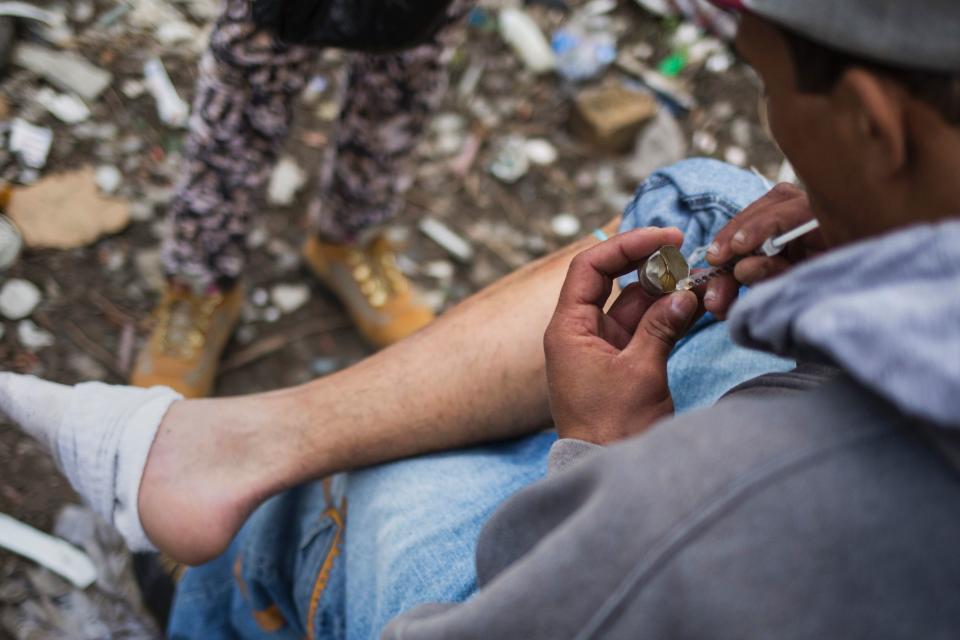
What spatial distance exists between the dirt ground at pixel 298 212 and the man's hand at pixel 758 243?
133cm

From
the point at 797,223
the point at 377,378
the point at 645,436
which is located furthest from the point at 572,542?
the point at 377,378

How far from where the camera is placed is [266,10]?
1.28 meters

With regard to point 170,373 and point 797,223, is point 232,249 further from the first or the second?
point 797,223

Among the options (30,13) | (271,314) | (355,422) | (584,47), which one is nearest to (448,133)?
(584,47)

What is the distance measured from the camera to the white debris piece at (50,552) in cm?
155

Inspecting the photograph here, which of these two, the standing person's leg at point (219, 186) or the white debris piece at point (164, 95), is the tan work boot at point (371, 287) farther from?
the white debris piece at point (164, 95)

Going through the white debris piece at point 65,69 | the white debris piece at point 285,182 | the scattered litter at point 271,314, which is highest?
the white debris piece at point 65,69

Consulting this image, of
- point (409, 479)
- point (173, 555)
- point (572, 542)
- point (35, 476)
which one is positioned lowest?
point (35, 476)

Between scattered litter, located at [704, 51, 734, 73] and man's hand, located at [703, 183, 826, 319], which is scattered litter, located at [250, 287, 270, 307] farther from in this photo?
scattered litter, located at [704, 51, 734, 73]

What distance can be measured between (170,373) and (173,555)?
658 millimetres

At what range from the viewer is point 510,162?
2.51m

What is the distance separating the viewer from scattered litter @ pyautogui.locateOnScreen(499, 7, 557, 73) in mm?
2709

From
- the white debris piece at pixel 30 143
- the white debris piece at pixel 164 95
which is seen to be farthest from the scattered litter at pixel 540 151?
the white debris piece at pixel 30 143

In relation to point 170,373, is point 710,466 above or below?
above
